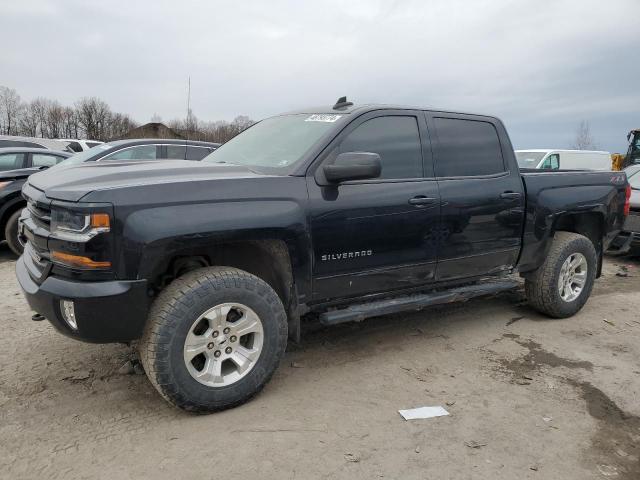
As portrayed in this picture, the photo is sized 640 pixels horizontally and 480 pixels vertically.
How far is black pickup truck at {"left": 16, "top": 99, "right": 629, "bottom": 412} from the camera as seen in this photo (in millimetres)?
2701

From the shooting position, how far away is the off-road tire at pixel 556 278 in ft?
15.7

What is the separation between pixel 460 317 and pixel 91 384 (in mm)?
3348

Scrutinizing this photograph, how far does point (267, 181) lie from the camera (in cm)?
316

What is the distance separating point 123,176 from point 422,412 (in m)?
2.30

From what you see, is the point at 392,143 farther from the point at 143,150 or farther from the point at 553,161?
the point at 553,161

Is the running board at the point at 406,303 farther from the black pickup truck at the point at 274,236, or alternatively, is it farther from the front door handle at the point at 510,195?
the front door handle at the point at 510,195

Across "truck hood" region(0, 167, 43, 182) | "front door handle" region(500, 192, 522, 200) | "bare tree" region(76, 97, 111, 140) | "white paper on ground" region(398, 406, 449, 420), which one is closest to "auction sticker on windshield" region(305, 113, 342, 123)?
"front door handle" region(500, 192, 522, 200)

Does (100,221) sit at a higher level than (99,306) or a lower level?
higher

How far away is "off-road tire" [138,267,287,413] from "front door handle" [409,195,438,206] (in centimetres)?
127

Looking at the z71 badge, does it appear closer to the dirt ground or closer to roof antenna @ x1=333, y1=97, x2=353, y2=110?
the dirt ground

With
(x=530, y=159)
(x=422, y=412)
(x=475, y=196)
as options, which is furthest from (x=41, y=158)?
(x=530, y=159)

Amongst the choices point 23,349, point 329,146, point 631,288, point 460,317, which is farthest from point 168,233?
point 631,288

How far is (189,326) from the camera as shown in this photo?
2.84 m

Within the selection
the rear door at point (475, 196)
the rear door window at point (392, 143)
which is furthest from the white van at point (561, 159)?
the rear door window at point (392, 143)
